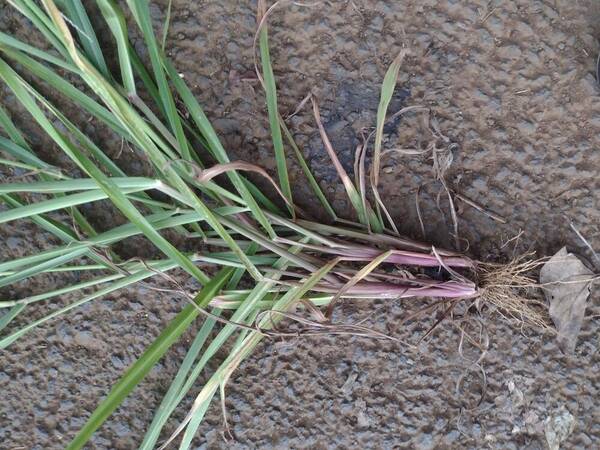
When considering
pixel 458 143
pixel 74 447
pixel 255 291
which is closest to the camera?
pixel 74 447

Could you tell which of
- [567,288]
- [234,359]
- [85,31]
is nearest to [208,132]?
[85,31]

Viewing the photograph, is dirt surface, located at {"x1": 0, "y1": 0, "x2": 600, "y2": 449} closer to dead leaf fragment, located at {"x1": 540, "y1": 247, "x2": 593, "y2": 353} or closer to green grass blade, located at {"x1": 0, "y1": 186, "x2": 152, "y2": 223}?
dead leaf fragment, located at {"x1": 540, "y1": 247, "x2": 593, "y2": 353}

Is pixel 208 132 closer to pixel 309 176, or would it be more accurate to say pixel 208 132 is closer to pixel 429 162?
pixel 309 176

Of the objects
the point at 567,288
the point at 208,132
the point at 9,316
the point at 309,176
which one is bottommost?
the point at 567,288

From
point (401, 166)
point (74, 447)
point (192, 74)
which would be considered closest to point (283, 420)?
point (74, 447)

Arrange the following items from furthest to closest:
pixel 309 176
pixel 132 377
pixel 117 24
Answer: pixel 309 176 → pixel 132 377 → pixel 117 24

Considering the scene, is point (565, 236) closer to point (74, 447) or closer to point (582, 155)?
point (582, 155)

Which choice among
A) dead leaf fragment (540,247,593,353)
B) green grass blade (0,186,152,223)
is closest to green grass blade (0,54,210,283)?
green grass blade (0,186,152,223)
